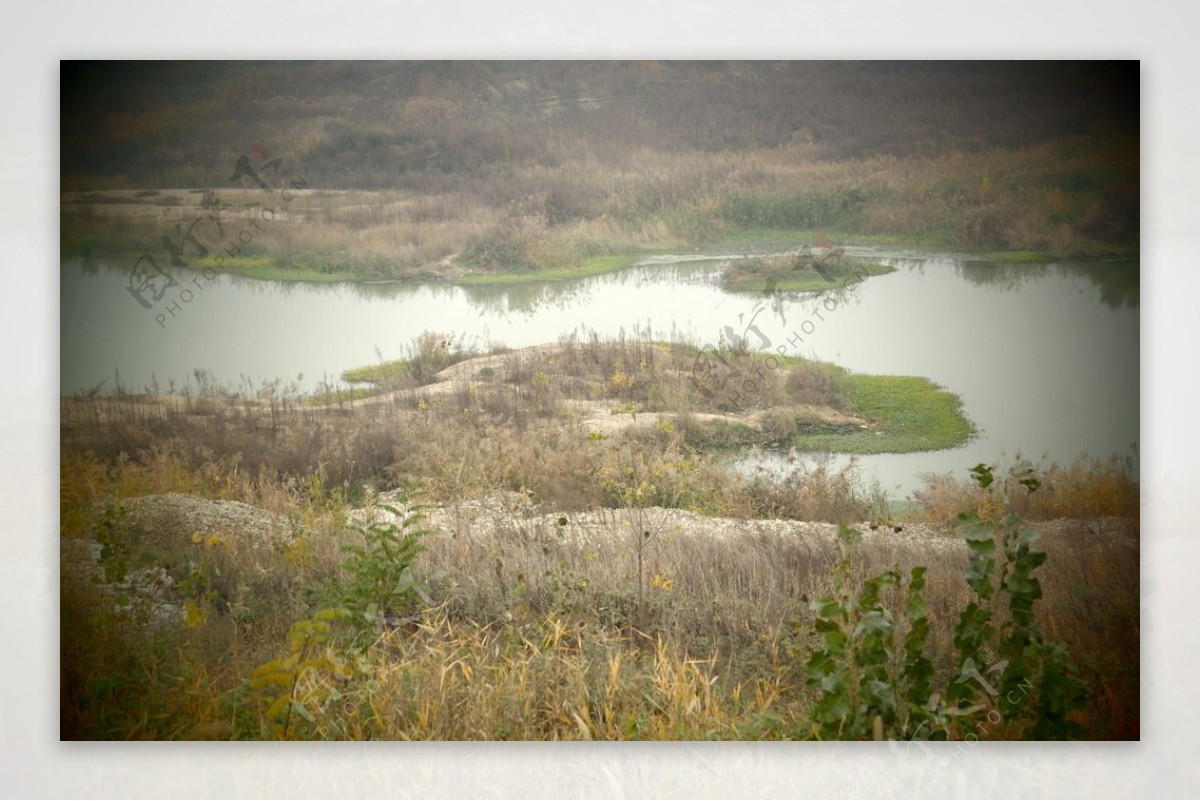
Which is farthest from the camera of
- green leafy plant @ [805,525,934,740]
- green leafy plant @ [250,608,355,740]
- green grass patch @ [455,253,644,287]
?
green grass patch @ [455,253,644,287]

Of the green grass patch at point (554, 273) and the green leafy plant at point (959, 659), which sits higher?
the green grass patch at point (554, 273)

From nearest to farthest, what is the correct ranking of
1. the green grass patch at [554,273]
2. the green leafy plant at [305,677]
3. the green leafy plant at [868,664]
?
the green leafy plant at [868,664] < the green leafy plant at [305,677] < the green grass patch at [554,273]

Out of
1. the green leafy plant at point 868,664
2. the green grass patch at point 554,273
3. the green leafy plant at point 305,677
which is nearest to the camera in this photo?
the green leafy plant at point 868,664

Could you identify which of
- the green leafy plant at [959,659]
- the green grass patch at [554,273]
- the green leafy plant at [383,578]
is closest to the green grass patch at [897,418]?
the green leafy plant at [959,659]

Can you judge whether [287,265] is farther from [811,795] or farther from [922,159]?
[811,795]

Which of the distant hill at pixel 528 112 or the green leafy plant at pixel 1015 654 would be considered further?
the distant hill at pixel 528 112

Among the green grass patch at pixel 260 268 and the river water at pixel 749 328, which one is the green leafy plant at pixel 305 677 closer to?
the river water at pixel 749 328

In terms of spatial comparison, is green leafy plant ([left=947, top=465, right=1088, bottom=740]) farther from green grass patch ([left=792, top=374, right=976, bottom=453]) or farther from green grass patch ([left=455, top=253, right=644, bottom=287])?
green grass patch ([left=455, top=253, right=644, bottom=287])

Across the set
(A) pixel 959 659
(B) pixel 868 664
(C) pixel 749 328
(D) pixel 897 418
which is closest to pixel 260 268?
(C) pixel 749 328

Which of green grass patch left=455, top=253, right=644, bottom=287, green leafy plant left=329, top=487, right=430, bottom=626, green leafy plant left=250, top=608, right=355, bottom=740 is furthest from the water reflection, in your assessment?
green leafy plant left=250, top=608, right=355, bottom=740

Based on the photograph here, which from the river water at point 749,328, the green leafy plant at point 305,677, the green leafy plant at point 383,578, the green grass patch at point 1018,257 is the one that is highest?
the green grass patch at point 1018,257
